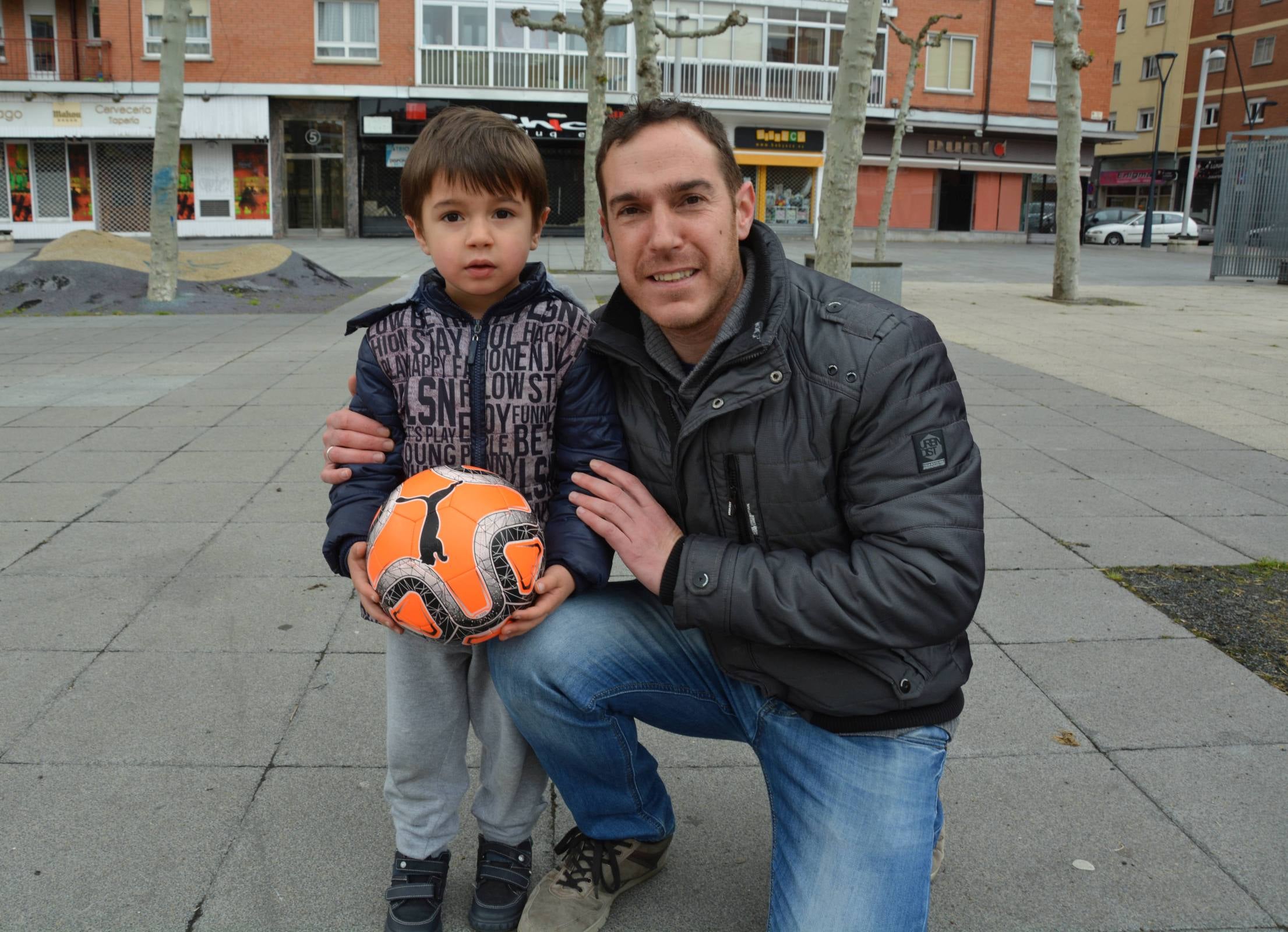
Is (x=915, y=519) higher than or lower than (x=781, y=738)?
higher

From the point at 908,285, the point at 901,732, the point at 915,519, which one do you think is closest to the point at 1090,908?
the point at 901,732

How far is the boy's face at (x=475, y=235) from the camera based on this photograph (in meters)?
2.42

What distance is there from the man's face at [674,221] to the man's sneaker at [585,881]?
1.18m

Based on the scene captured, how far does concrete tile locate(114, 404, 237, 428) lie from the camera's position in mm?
7395

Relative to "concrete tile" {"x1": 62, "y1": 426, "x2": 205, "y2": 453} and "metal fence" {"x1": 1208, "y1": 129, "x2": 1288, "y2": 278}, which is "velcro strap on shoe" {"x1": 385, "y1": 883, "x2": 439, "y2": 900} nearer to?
"concrete tile" {"x1": 62, "y1": 426, "x2": 205, "y2": 453}

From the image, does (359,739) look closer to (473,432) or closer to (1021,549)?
(473,432)

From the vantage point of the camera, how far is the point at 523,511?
7.62 feet

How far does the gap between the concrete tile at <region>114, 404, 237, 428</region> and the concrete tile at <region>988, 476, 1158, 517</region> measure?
5.10m

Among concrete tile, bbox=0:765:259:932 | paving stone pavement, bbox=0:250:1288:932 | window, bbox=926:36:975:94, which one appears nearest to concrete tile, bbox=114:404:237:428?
paving stone pavement, bbox=0:250:1288:932

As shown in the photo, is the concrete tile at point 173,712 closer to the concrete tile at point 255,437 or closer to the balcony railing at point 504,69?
the concrete tile at point 255,437

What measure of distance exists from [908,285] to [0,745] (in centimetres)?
1885

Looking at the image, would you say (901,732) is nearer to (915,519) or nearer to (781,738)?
(781,738)

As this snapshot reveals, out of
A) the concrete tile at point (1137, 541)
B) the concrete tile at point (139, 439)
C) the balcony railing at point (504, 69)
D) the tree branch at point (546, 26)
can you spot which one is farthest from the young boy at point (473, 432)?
the balcony railing at point (504, 69)

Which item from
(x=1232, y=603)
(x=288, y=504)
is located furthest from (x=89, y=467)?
(x=1232, y=603)
